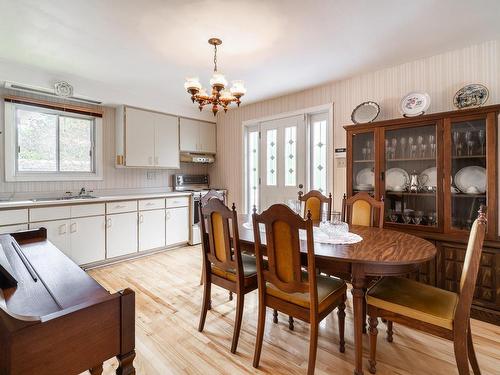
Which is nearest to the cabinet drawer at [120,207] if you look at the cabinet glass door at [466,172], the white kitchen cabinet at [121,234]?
the white kitchen cabinet at [121,234]

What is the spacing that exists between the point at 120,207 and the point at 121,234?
38cm

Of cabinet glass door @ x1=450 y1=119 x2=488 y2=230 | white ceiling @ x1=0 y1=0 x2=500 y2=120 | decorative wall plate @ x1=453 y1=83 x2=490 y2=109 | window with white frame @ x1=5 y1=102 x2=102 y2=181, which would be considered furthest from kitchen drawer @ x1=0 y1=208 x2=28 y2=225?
decorative wall plate @ x1=453 y1=83 x2=490 y2=109

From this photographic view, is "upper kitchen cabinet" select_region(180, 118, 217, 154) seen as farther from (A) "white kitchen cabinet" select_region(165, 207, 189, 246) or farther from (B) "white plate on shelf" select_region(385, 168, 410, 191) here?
(B) "white plate on shelf" select_region(385, 168, 410, 191)

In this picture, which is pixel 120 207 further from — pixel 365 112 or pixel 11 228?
pixel 365 112

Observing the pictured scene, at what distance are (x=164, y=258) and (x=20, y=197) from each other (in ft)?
6.32

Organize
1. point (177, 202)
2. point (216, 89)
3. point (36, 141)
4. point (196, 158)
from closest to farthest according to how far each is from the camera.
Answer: point (216, 89) < point (36, 141) < point (177, 202) < point (196, 158)

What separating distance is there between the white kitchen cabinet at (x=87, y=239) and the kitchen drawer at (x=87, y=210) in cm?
5

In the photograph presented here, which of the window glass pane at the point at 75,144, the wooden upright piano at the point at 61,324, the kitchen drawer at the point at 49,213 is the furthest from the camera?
the window glass pane at the point at 75,144

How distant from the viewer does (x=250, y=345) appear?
76.0 inches

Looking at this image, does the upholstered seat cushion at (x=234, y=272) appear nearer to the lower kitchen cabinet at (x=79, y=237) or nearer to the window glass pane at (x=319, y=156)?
the window glass pane at (x=319, y=156)

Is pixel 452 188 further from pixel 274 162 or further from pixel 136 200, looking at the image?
pixel 136 200

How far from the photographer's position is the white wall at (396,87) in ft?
8.20

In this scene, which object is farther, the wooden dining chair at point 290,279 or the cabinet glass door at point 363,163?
the cabinet glass door at point 363,163

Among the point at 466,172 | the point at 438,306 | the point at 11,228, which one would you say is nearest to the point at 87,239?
the point at 11,228
